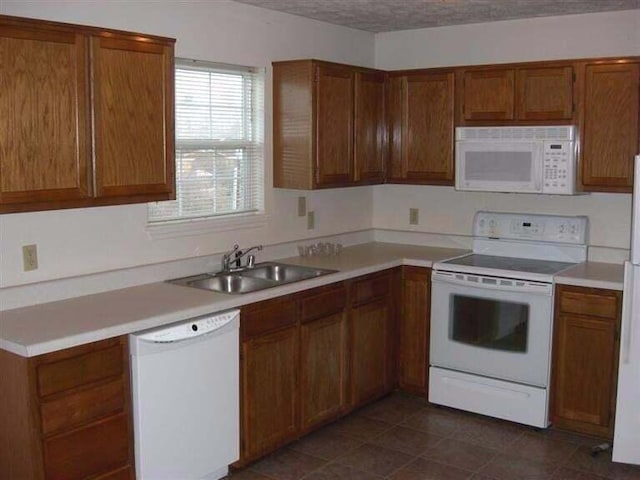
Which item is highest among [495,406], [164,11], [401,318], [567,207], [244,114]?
[164,11]

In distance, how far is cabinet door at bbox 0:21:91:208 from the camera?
2.73 m

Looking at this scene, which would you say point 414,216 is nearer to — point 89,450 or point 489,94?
point 489,94

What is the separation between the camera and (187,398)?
3.25m

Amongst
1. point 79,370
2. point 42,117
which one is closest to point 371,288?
point 79,370

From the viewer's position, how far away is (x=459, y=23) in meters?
4.88

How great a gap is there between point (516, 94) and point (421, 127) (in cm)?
68

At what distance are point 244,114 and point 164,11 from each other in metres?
0.83

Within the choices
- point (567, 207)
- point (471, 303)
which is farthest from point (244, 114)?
point (567, 207)

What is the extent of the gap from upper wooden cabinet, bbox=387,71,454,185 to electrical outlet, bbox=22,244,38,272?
2.56 meters

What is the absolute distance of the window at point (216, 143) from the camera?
13.0 feet

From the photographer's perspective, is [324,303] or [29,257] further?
[324,303]

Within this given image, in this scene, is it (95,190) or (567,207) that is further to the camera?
(567,207)

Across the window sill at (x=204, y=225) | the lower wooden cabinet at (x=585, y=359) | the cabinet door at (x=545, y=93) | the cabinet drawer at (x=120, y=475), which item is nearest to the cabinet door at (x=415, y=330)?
the lower wooden cabinet at (x=585, y=359)

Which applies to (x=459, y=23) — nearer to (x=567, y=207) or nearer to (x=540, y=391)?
(x=567, y=207)
